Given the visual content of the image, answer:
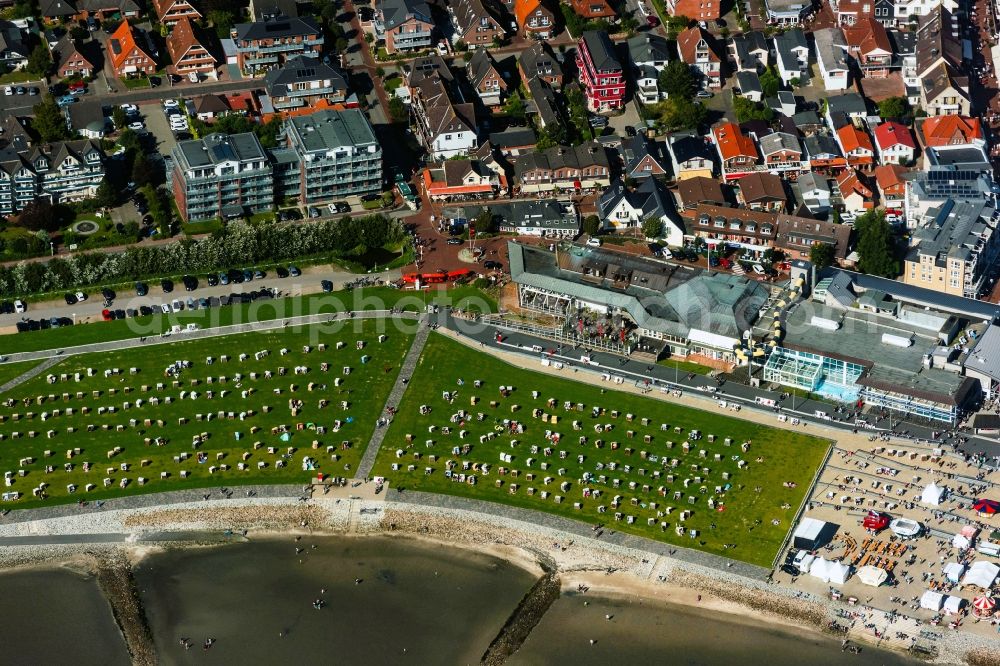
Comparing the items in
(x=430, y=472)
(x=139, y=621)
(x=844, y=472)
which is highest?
(x=844, y=472)

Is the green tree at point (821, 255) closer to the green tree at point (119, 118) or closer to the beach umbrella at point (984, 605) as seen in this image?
the beach umbrella at point (984, 605)

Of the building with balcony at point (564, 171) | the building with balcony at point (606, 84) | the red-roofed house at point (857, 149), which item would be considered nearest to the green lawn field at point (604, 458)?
the building with balcony at point (564, 171)

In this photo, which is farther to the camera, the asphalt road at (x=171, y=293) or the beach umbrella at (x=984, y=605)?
the asphalt road at (x=171, y=293)

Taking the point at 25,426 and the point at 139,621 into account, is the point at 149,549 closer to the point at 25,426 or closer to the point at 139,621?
the point at 139,621

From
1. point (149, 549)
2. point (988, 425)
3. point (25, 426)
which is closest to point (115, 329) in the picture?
point (25, 426)

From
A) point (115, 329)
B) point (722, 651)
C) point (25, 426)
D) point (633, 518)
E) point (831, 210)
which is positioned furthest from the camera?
point (831, 210)

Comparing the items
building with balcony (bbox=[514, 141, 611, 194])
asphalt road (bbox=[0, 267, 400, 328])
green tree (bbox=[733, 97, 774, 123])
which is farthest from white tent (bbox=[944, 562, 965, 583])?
green tree (bbox=[733, 97, 774, 123])

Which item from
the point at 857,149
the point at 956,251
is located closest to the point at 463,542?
the point at 956,251
